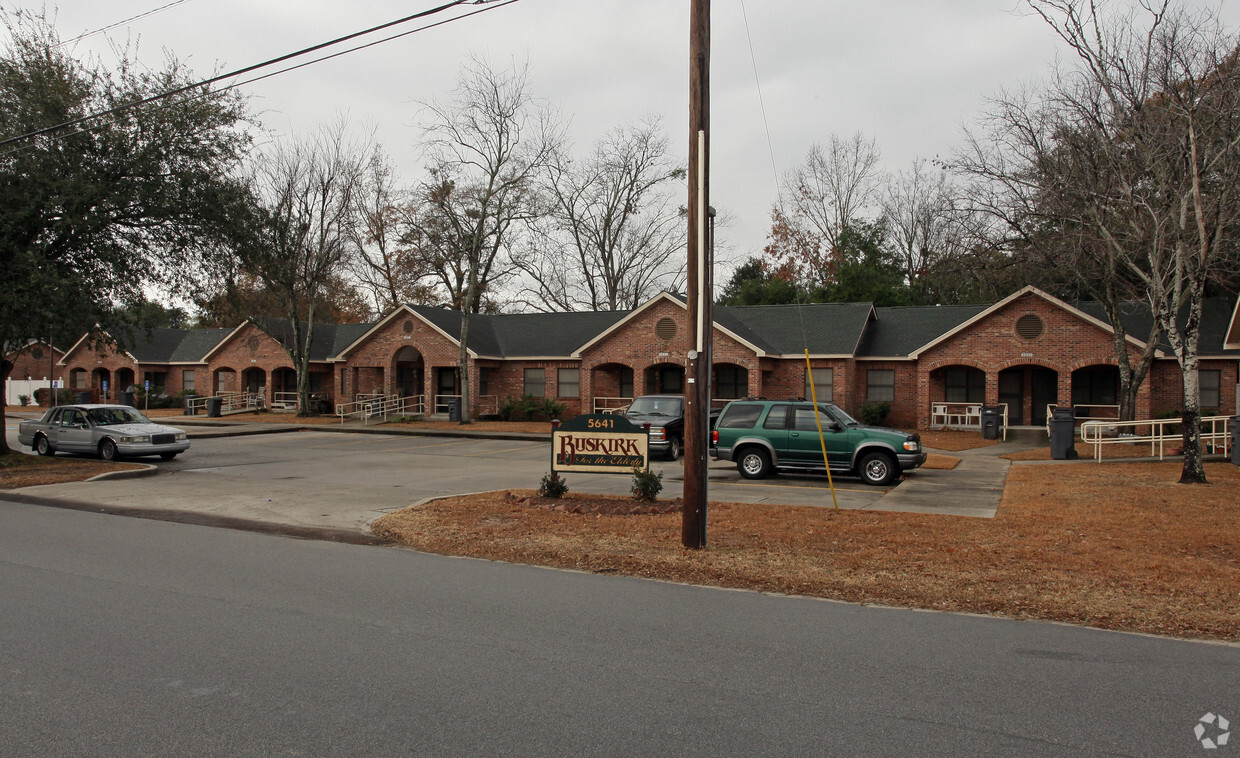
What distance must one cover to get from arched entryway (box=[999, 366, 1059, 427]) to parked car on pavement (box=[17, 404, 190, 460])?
91.5 ft

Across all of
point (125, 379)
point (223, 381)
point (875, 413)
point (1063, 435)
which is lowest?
point (1063, 435)

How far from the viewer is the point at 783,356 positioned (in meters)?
33.1

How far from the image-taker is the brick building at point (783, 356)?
29.1m

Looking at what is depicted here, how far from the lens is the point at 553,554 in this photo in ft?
31.9

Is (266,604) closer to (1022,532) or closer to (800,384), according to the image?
(1022,532)

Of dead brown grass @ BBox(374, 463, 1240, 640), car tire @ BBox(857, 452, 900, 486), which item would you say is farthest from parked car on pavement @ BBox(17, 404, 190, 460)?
car tire @ BBox(857, 452, 900, 486)

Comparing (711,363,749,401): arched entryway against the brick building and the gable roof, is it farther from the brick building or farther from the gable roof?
the gable roof

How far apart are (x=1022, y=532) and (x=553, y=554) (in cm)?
588

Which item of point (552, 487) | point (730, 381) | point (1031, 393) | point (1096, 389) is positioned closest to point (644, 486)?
point (552, 487)

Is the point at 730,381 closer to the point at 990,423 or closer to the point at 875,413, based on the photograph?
the point at 875,413

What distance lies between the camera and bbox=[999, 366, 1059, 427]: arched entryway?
103ft

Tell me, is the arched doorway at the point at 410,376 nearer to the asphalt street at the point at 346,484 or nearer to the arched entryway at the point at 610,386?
the arched entryway at the point at 610,386

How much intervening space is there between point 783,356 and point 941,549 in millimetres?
23764

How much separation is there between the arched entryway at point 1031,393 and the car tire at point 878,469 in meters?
17.5
